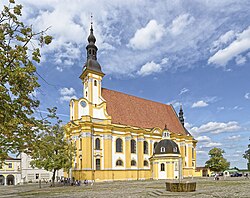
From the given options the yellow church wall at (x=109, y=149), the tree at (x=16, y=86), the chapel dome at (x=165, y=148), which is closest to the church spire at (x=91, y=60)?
the yellow church wall at (x=109, y=149)

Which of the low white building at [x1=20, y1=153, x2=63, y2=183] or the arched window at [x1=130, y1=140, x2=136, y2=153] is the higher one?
the arched window at [x1=130, y1=140, x2=136, y2=153]

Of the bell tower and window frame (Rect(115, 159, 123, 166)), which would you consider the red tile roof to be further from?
window frame (Rect(115, 159, 123, 166))

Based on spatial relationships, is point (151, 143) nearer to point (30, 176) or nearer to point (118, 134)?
point (118, 134)

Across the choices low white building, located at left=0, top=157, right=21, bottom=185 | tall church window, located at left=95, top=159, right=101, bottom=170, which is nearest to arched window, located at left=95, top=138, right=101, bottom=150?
tall church window, located at left=95, top=159, right=101, bottom=170

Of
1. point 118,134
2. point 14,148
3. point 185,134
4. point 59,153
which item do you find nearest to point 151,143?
point 118,134

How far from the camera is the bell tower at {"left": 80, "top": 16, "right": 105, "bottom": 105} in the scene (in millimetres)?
49562

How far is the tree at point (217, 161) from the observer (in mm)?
75188

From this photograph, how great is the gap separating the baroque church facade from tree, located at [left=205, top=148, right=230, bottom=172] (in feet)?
75.9

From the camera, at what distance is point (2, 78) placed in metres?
7.83

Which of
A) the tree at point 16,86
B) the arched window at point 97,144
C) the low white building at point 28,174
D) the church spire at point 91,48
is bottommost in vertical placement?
the low white building at point 28,174

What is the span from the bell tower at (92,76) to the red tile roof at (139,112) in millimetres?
3067

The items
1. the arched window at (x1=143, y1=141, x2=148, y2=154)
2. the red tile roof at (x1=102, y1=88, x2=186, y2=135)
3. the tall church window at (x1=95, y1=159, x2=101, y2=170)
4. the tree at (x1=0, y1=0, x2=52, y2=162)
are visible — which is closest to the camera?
the tree at (x1=0, y1=0, x2=52, y2=162)

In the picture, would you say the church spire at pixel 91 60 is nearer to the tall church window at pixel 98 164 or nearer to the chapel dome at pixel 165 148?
the tall church window at pixel 98 164

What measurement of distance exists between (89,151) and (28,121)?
3743cm
